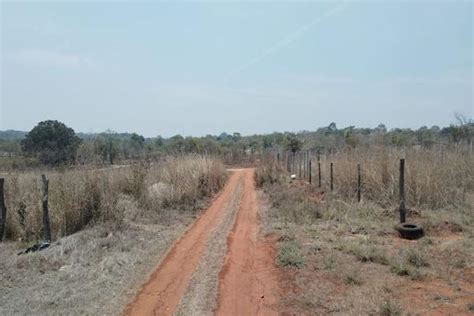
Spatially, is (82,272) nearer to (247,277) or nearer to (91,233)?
(91,233)

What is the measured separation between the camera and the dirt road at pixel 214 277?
642cm

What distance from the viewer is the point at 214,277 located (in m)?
7.75

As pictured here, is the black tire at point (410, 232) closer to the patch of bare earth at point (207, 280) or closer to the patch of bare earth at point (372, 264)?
the patch of bare earth at point (372, 264)

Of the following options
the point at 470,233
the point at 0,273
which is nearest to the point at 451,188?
the point at 470,233

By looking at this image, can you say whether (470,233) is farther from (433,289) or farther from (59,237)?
(59,237)

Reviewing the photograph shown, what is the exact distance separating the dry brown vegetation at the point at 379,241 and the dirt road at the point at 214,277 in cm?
40

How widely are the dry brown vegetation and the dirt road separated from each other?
396 mm

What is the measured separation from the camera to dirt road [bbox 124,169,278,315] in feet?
21.1

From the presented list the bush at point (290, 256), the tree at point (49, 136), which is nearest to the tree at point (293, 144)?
the tree at point (49, 136)

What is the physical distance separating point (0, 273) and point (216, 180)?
16.2m

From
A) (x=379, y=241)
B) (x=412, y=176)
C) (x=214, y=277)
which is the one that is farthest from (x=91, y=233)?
(x=412, y=176)

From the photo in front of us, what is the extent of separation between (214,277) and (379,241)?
415 cm

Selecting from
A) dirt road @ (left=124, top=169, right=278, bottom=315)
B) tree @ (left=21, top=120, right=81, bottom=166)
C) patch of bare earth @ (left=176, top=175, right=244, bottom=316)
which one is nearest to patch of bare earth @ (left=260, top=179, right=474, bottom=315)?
dirt road @ (left=124, top=169, right=278, bottom=315)

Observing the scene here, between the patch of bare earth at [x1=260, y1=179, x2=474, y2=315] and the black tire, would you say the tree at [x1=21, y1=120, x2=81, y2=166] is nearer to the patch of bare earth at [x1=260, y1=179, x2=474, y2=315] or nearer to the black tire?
the patch of bare earth at [x1=260, y1=179, x2=474, y2=315]
